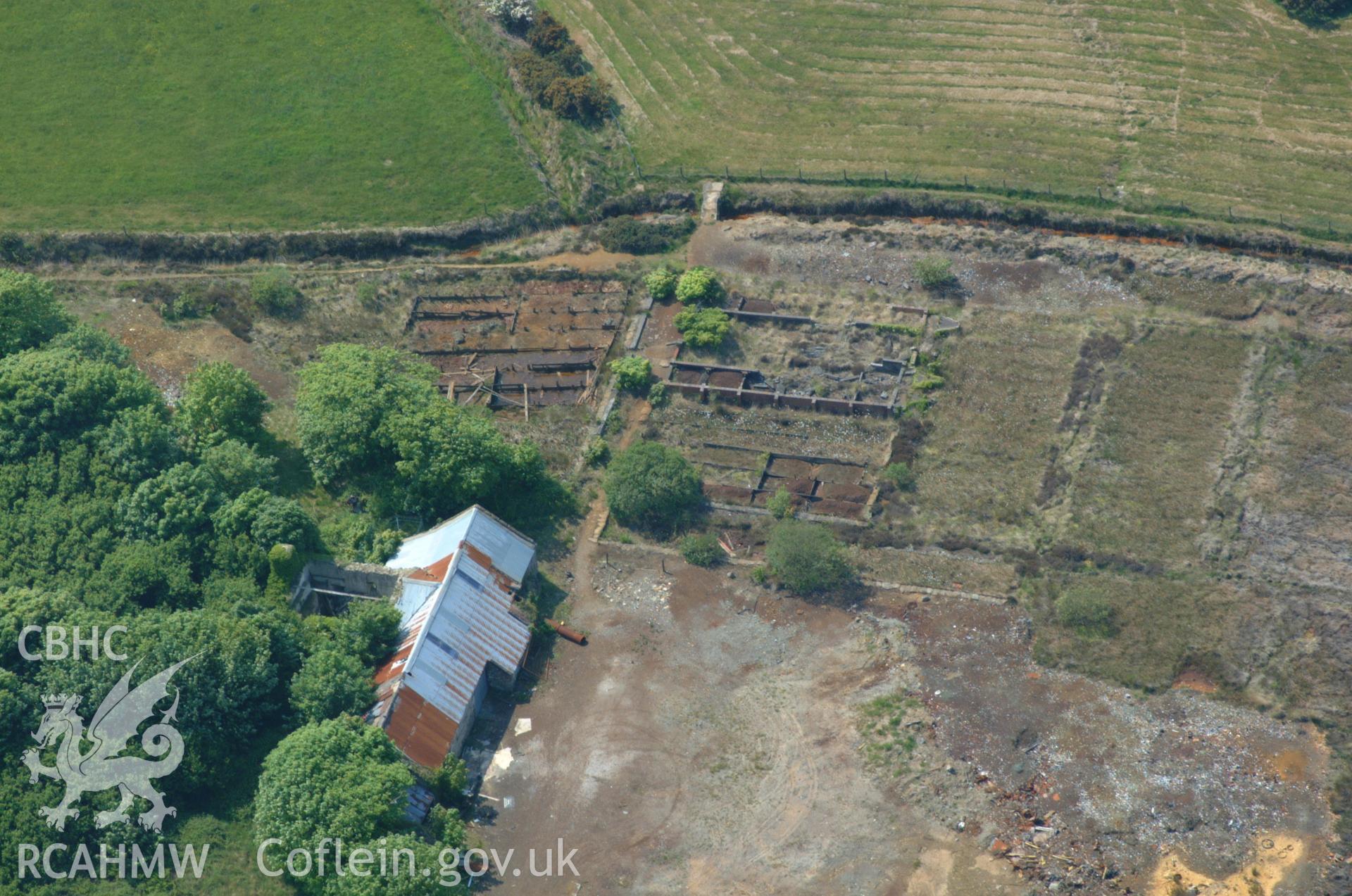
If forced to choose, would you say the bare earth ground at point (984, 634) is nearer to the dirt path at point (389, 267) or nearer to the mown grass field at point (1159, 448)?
the mown grass field at point (1159, 448)

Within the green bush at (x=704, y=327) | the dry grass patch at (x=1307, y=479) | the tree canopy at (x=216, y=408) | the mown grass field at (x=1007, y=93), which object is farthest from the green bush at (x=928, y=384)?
the tree canopy at (x=216, y=408)

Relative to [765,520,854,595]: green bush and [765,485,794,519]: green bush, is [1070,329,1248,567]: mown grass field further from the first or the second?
[765,485,794,519]: green bush

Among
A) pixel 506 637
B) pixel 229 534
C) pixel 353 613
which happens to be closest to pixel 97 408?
pixel 229 534

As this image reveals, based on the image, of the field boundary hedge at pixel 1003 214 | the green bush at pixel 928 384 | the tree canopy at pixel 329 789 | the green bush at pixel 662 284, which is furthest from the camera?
the green bush at pixel 662 284

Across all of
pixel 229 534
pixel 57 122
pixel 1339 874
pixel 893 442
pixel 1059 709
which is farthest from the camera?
pixel 57 122

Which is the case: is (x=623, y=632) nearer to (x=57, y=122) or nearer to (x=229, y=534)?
(x=229, y=534)

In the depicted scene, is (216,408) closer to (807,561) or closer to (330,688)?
(330,688)
